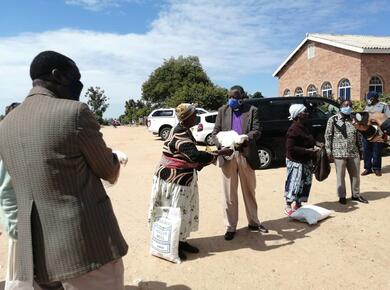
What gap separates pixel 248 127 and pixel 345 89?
80.1ft

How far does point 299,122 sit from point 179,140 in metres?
2.46

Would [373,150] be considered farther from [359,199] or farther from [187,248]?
[187,248]

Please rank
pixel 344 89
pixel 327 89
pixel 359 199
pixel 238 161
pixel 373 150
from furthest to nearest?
pixel 327 89
pixel 344 89
pixel 373 150
pixel 359 199
pixel 238 161

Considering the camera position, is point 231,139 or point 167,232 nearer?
point 167,232

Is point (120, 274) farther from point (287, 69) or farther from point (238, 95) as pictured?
point (287, 69)

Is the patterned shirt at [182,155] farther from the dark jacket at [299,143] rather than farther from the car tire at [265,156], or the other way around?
the car tire at [265,156]

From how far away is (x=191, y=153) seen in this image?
4395 millimetres

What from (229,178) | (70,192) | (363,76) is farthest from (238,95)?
(363,76)

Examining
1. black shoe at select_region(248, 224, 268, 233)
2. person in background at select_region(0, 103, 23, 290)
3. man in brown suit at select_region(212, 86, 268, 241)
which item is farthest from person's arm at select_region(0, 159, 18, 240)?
black shoe at select_region(248, 224, 268, 233)

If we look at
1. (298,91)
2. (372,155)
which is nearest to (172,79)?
(298,91)

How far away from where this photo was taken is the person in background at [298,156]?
6160 millimetres

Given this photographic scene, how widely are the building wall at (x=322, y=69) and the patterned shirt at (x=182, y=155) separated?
24066mm

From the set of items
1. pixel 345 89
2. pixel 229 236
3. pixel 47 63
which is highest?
pixel 345 89

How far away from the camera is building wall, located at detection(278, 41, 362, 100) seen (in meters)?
26.4
